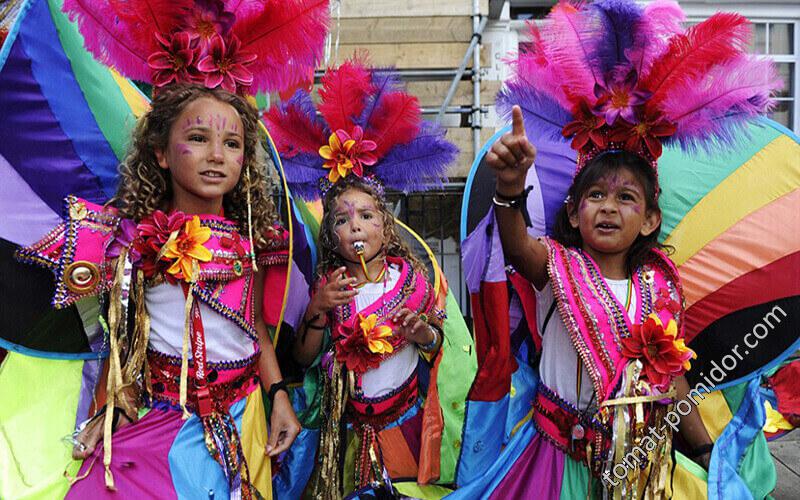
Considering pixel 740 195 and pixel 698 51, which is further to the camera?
pixel 740 195

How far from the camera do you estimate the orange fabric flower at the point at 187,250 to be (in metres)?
1.95

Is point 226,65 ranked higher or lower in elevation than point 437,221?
higher

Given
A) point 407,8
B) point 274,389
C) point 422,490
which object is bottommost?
point 422,490

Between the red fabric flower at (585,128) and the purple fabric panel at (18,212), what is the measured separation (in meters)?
1.71

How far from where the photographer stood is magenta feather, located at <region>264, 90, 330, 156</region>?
2656 millimetres

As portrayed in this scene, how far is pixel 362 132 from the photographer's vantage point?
262cm

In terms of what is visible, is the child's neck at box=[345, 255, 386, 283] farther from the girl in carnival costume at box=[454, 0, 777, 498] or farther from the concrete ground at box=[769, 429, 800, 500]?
the concrete ground at box=[769, 429, 800, 500]

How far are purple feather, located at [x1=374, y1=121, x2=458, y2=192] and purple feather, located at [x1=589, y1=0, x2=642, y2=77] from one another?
799 mm

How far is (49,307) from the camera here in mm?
2080

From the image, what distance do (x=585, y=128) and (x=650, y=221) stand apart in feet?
1.26

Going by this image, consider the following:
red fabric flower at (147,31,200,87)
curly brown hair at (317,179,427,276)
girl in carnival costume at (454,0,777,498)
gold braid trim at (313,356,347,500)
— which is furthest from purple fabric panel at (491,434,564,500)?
red fabric flower at (147,31,200,87)

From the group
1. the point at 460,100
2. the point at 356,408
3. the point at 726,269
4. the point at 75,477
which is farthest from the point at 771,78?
the point at 460,100

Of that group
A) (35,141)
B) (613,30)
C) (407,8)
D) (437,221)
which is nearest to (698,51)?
(613,30)

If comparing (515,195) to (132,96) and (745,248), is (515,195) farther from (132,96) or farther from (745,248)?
(132,96)
